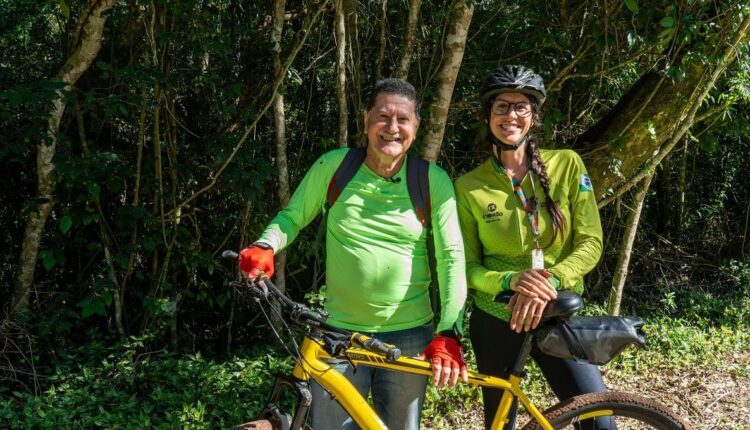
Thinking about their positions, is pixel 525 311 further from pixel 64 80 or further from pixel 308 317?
pixel 64 80

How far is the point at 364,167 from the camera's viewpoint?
2600 millimetres

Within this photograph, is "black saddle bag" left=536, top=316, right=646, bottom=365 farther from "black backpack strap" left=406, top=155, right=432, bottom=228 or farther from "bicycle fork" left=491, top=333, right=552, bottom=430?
"black backpack strap" left=406, top=155, right=432, bottom=228

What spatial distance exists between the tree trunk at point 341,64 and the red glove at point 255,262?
2.39 m

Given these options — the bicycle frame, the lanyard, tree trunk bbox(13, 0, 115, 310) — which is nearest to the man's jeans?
the bicycle frame

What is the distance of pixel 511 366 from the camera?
265 cm

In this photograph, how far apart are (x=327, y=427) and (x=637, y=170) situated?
3639 mm

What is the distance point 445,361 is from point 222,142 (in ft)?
8.75

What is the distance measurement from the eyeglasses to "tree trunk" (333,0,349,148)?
1.97m

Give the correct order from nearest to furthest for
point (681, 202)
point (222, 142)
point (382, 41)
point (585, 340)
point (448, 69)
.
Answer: point (585, 340), point (448, 69), point (222, 142), point (382, 41), point (681, 202)

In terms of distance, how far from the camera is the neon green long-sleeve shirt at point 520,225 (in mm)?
2613

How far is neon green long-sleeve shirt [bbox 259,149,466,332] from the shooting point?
97.8 inches

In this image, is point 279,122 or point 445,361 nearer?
point 445,361

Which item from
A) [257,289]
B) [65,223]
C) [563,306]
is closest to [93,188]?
[65,223]

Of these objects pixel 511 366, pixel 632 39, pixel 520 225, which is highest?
pixel 632 39
